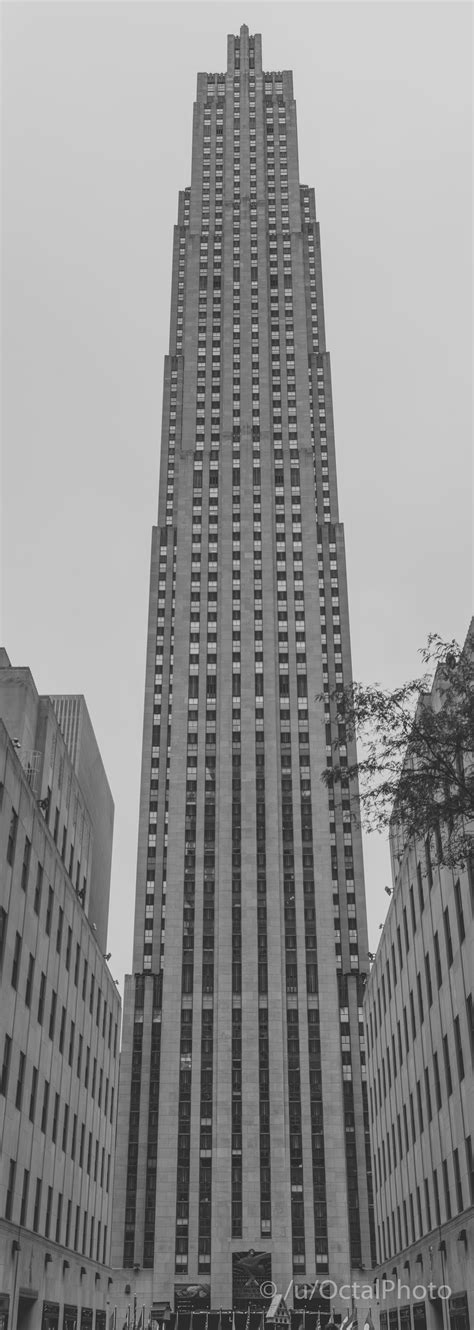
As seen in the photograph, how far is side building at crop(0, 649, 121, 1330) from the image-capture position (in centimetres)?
4512

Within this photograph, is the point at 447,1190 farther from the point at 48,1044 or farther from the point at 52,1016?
the point at 52,1016

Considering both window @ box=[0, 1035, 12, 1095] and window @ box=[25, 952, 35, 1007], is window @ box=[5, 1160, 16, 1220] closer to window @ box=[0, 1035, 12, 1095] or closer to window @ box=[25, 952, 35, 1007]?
window @ box=[0, 1035, 12, 1095]

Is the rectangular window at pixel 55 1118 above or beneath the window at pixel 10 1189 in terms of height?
above

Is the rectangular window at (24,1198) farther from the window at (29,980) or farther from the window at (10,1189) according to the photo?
the window at (29,980)

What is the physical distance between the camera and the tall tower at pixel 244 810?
108m

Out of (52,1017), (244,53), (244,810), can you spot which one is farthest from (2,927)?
(244,53)

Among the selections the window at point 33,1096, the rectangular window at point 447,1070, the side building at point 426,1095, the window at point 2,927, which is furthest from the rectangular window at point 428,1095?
the window at point 2,927

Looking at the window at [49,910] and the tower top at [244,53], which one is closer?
the window at [49,910]

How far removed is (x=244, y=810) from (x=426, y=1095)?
234ft

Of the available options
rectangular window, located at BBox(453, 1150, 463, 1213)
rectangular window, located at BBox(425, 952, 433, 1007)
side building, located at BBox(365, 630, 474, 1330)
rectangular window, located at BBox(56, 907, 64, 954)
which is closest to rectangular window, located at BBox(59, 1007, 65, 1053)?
rectangular window, located at BBox(56, 907, 64, 954)

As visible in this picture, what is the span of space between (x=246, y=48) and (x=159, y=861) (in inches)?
5139

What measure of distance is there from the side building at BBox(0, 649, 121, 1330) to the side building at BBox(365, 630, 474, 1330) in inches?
648

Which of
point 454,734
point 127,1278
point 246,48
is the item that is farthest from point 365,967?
point 246,48

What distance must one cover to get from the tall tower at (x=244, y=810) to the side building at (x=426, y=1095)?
3450cm
